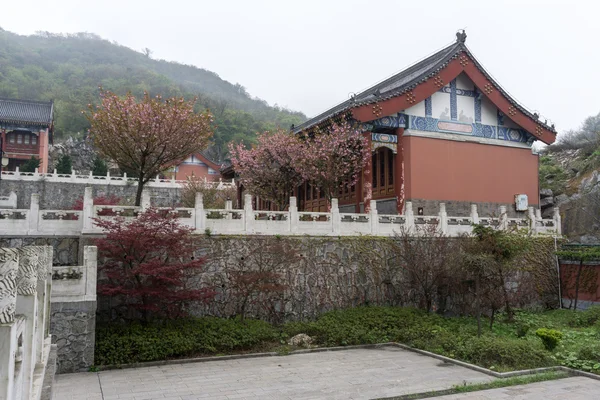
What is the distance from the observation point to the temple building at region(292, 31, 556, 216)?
1688 centimetres

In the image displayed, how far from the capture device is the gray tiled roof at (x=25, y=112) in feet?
128

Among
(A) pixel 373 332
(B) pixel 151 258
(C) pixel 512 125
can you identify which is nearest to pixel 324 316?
(A) pixel 373 332

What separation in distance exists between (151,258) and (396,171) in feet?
31.6

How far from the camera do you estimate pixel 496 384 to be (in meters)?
8.31

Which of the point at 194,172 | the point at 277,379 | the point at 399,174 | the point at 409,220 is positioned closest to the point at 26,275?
the point at 277,379

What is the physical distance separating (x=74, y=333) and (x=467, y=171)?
572 inches

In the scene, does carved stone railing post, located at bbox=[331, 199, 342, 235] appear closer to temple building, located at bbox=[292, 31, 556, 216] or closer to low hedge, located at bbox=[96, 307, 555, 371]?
low hedge, located at bbox=[96, 307, 555, 371]

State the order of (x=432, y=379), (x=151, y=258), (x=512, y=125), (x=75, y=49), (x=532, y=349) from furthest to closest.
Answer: (x=75, y=49), (x=512, y=125), (x=151, y=258), (x=532, y=349), (x=432, y=379)

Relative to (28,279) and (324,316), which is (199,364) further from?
(28,279)

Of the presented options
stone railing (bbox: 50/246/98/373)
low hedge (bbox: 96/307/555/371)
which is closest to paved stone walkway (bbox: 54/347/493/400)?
stone railing (bbox: 50/246/98/373)

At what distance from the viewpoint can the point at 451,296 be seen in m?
15.0

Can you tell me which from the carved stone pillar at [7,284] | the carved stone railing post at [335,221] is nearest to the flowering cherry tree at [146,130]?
the carved stone railing post at [335,221]

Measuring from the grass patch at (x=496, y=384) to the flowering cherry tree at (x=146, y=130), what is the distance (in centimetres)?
1040

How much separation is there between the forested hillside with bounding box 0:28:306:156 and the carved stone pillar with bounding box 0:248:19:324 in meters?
54.7
